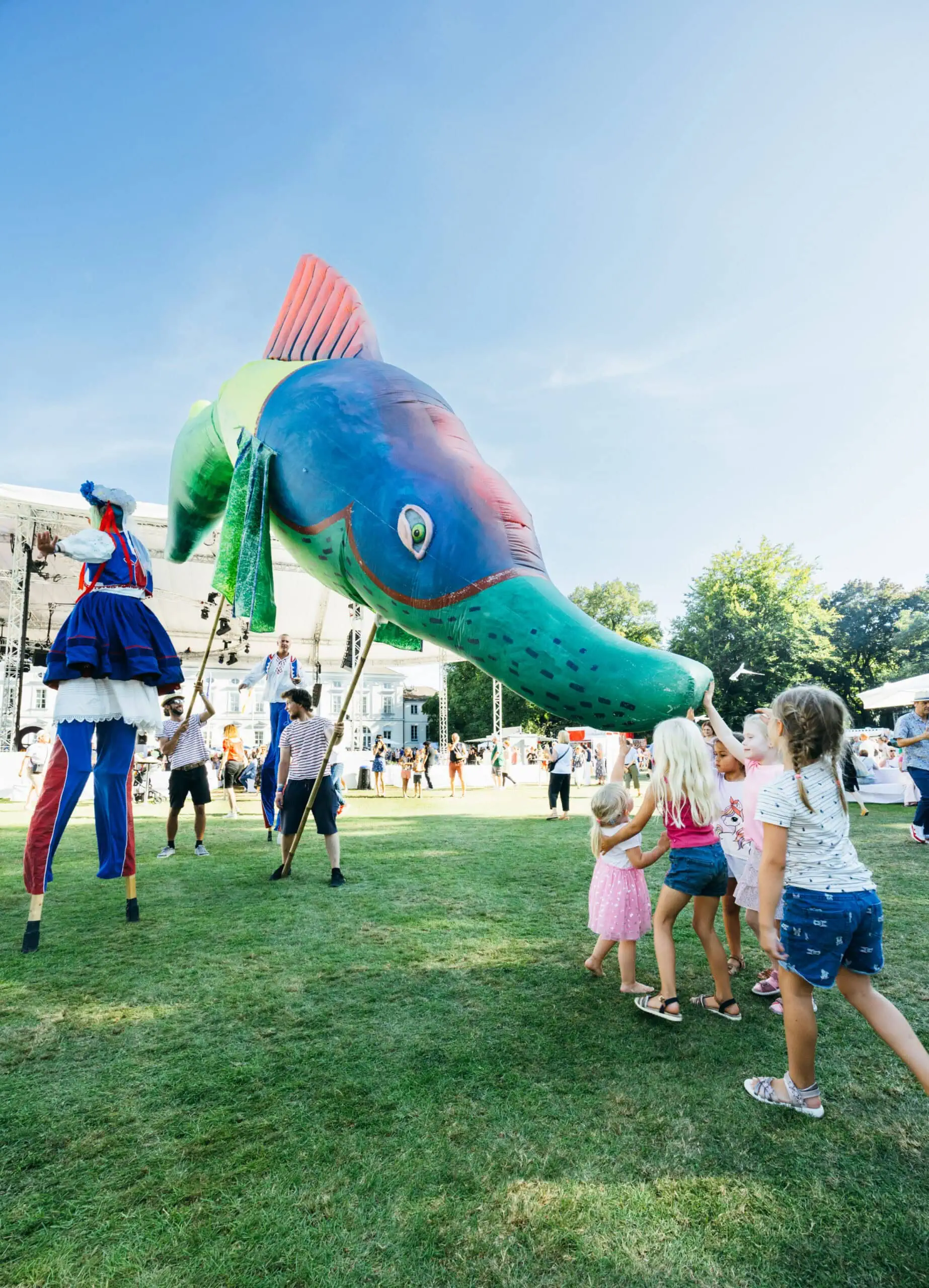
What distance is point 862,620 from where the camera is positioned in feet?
151

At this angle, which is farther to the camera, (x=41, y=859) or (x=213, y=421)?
(x=41, y=859)

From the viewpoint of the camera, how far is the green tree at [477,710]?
48.6 meters

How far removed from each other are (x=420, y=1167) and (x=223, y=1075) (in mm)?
897

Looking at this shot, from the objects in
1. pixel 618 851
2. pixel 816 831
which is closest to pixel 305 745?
pixel 618 851

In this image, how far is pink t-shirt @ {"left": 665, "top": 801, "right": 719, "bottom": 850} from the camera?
3.20 m

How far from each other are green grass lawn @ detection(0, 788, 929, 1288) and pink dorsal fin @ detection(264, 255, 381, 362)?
9.44 feet

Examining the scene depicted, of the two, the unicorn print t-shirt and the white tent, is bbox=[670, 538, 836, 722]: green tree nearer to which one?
the white tent

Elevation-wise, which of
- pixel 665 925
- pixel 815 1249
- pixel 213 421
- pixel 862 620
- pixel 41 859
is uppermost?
pixel 862 620

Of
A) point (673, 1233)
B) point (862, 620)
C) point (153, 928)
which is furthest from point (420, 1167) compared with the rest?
point (862, 620)

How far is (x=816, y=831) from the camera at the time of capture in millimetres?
2318

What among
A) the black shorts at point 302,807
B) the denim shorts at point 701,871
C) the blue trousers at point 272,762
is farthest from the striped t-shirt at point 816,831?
the blue trousers at point 272,762

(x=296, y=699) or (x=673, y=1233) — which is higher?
(x=296, y=699)

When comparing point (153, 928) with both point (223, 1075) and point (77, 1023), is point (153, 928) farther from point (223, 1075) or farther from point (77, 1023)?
point (223, 1075)

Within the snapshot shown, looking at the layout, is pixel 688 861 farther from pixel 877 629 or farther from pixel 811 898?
pixel 877 629
